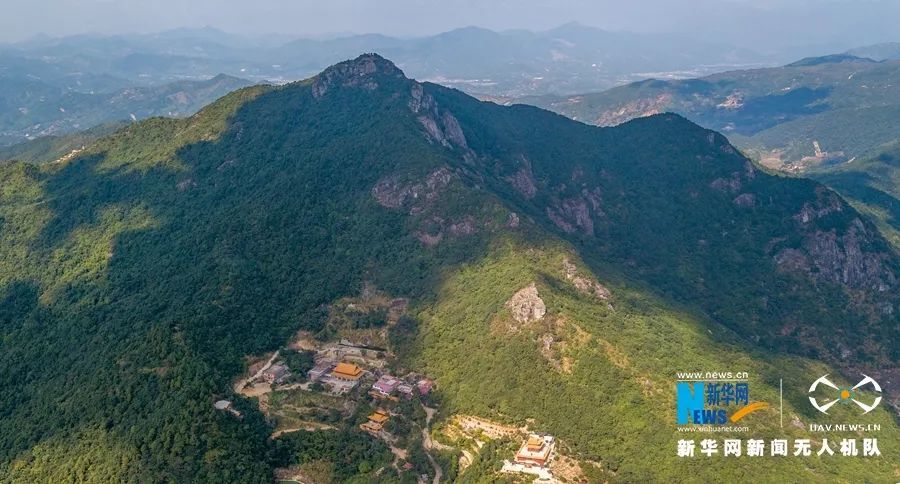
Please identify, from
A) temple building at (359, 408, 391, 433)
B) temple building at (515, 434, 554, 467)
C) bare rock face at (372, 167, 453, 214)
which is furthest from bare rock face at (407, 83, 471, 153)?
temple building at (515, 434, 554, 467)

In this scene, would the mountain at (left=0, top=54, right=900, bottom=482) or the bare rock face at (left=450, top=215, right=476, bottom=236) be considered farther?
the bare rock face at (left=450, top=215, right=476, bottom=236)

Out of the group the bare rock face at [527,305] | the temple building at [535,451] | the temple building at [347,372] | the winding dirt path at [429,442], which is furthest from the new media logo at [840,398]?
the temple building at [347,372]

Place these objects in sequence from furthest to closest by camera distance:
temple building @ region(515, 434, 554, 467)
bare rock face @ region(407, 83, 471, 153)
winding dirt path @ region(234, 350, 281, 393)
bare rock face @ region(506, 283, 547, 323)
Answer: bare rock face @ region(407, 83, 471, 153), bare rock face @ region(506, 283, 547, 323), winding dirt path @ region(234, 350, 281, 393), temple building @ region(515, 434, 554, 467)

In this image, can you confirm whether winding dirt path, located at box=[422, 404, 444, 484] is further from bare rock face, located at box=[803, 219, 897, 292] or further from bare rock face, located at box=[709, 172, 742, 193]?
bare rock face, located at box=[709, 172, 742, 193]

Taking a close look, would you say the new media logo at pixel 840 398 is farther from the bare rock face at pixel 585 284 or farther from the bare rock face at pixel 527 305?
the bare rock face at pixel 527 305

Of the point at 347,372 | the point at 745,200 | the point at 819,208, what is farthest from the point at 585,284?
the point at 819,208

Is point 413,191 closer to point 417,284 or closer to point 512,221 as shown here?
point 417,284

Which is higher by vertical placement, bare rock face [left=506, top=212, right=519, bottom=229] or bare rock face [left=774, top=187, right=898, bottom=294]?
bare rock face [left=506, top=212, right=519, bottom=229]

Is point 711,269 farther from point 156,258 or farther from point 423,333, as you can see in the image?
point 156,258
